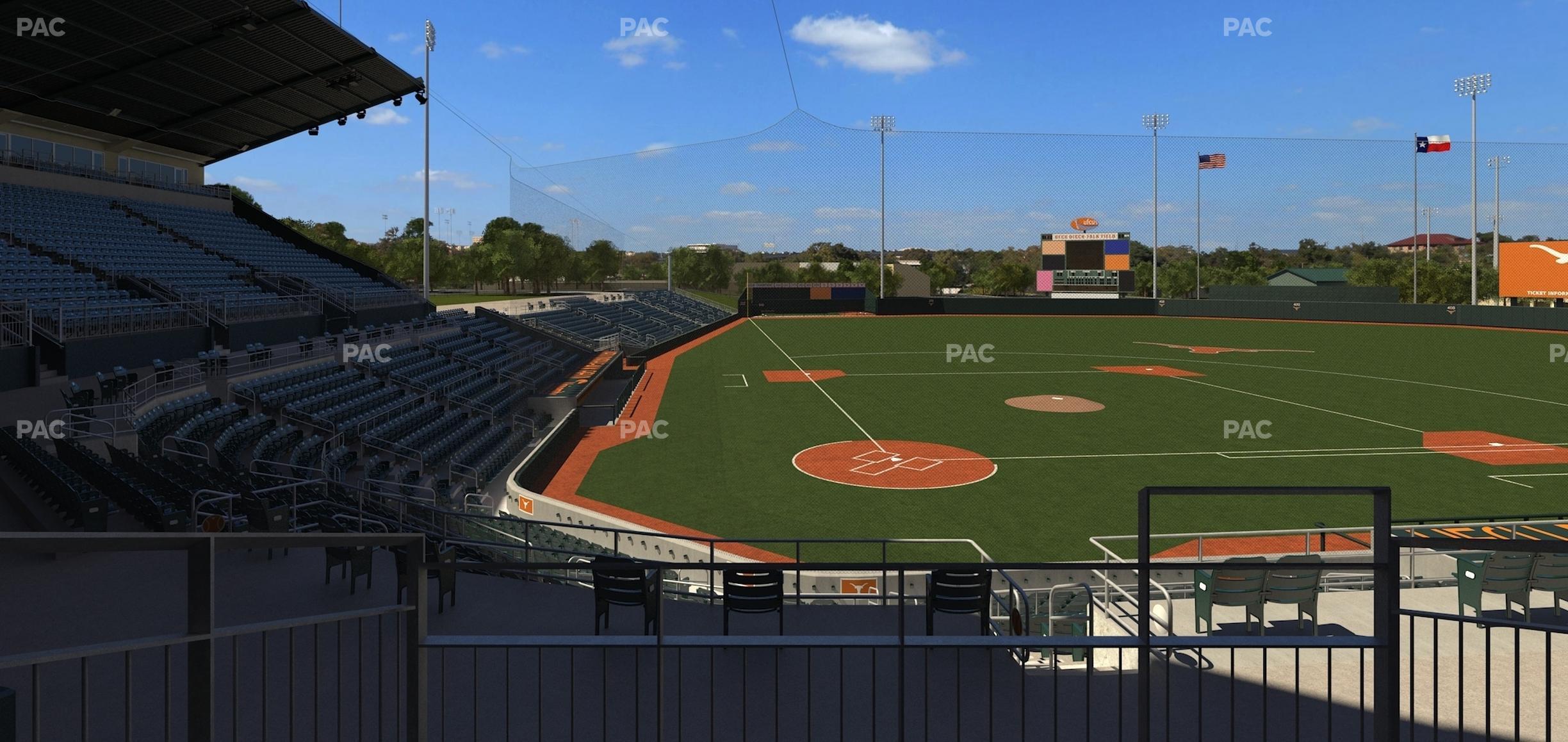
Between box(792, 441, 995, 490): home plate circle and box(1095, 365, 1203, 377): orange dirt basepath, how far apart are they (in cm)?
1936

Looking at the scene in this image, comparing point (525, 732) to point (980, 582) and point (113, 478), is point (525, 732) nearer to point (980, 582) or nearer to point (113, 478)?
point (980, 582)

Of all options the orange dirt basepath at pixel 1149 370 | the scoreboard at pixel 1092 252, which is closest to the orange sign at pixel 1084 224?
the scoreboard at pixel 1092 252

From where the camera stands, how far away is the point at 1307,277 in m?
123

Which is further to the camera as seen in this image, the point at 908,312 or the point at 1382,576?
the point at 908,312

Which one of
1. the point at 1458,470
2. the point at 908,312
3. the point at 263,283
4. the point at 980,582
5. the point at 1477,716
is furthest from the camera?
the point at 908,312

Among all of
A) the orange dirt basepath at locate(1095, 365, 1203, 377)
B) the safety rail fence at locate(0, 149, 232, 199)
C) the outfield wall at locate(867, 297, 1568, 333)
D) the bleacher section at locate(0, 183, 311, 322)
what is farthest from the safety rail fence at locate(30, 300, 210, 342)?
the outfield wall at locate(867, 297, 1568, 333)

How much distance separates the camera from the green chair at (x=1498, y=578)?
30.6 ft

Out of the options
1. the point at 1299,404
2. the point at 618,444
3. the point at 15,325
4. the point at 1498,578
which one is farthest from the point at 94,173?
the point at 1299,404

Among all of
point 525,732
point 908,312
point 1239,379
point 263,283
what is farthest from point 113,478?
point 908,312

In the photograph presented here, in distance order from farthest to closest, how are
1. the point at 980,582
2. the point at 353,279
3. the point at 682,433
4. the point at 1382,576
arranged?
the point at 353,279 → the point at 682,433 → the point at 980,582 → the point at 1382,576

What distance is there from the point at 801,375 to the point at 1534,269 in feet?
175

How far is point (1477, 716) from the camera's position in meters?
6.63

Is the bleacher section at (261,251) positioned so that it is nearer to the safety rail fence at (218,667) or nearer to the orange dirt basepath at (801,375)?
the orange dirt basepath at (801,375)

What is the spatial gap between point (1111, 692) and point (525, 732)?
14.0ft
